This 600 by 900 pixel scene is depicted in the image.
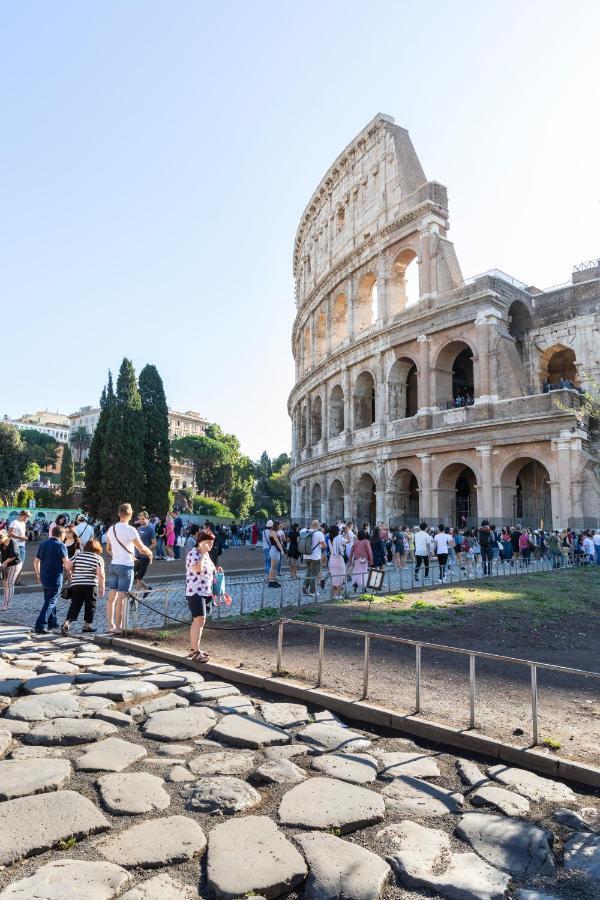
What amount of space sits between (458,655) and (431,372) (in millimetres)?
20609

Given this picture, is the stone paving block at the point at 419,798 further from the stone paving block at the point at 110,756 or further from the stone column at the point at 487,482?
Answer: the stone column at the point at 487,482

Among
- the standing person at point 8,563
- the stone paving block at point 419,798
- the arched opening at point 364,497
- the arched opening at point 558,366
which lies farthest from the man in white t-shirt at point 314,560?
the arched opening at point 558,366

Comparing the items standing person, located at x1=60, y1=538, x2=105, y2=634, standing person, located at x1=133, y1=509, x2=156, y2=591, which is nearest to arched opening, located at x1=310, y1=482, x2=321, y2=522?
standing person, located at x1=133, y1=509, x2=156, y2=591

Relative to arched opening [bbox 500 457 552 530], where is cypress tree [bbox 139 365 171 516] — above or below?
above

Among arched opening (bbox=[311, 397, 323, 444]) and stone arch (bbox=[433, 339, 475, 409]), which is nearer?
stone arch (bbox=[433, 339, 475, 409])

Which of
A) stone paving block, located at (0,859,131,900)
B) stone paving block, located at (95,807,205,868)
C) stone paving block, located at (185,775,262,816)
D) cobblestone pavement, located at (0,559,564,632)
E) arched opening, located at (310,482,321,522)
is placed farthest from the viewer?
arched opening, located at (310,482,321,522)

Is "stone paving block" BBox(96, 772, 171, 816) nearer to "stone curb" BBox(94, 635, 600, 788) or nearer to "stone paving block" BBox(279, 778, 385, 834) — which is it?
"stone paving block" BBox(279, 778, 385, 834)

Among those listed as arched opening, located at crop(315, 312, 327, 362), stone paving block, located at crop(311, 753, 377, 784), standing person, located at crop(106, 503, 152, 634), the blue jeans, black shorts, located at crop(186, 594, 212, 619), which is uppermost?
arched opening, located at crop(315, 312, 327, 362)

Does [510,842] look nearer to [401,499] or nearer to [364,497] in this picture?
[401,499]

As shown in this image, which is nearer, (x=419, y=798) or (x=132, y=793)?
(x=132, y=793)

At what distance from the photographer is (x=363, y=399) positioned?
31.1 meters

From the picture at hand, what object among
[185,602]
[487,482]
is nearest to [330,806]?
[185,602]

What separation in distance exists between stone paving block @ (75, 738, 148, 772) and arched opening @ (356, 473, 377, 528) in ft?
86.4

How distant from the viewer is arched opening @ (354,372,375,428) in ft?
101
